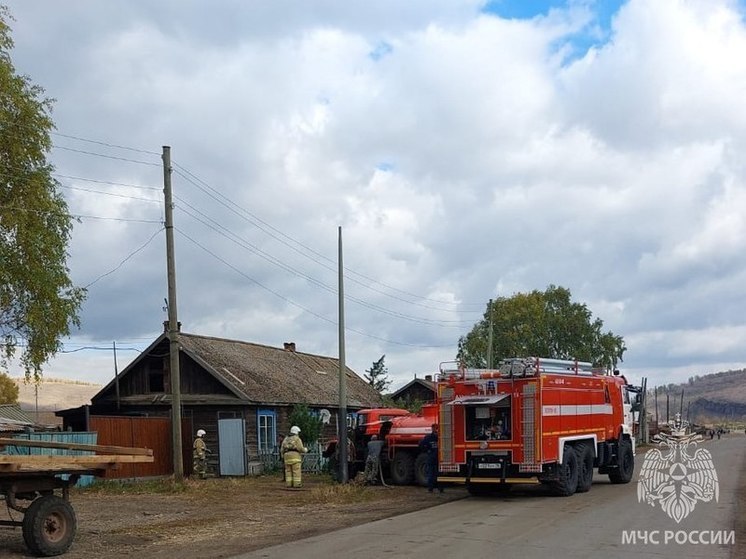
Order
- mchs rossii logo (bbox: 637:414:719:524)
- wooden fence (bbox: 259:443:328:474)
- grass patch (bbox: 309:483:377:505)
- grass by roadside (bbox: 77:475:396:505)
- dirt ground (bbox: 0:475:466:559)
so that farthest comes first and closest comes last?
wooden fence (bbox: 259:443:328:474) → grass by roadside (bbox: 77:475:396:505) → grass patch (bbox: 309:483:377:505) → mchs rossii logo (bbox: 637:414:719:524) → dirt ground (bbox: 0:475:466:559)

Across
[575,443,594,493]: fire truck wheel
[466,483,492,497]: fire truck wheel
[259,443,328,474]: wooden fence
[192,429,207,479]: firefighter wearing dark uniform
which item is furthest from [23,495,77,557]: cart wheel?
[259,443,328,474]: wooden fence

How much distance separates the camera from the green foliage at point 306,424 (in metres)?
33.9

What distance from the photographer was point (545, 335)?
71.4 meters

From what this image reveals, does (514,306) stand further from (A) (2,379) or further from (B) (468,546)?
(B) (468,546)

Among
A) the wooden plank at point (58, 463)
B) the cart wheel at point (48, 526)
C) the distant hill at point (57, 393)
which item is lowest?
the distant hill at point (57, 393)

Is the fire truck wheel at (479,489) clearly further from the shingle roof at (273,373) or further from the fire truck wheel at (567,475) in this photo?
the shingle roof at (273,373)

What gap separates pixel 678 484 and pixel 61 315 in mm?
16689

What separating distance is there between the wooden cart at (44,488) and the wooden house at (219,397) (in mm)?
17259

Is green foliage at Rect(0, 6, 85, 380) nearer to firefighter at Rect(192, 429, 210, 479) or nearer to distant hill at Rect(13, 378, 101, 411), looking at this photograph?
firefighter at Rect(192, 429, 210, 479)

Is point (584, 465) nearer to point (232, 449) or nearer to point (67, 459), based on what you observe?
point (67, 459)

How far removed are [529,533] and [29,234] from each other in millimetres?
16733

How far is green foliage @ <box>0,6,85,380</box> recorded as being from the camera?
24688mm

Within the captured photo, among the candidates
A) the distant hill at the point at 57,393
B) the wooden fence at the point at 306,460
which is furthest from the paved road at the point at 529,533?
the distant hill at the point at 57,393

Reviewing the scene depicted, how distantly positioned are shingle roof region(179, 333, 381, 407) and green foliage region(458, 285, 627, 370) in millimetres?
26446
